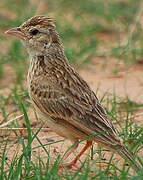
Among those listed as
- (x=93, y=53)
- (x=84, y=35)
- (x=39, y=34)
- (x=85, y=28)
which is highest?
(x=85, y=28)

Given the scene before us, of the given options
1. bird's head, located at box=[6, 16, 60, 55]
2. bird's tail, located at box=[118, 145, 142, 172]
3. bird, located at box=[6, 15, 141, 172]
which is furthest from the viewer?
bird's head, located at box=[6, 16, 60, 55]

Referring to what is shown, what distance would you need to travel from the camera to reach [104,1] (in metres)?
11.4

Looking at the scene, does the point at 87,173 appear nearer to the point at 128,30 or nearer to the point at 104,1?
the point at 128,30

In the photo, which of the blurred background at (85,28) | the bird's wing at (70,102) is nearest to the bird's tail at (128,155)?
the bird's wing at (70,102)

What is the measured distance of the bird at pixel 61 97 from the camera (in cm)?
508

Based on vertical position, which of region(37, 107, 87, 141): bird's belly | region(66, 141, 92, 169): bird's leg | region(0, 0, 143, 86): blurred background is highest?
region(0, 0, 143, 86): blurred background

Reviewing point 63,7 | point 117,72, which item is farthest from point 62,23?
point 117,72

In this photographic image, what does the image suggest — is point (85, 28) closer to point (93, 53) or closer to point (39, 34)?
point (93, 53)

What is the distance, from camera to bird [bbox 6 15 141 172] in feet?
16.7

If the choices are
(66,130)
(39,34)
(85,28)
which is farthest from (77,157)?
(85,28)

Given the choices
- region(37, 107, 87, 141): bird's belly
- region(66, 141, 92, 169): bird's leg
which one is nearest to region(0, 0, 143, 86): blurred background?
region(37, 107, 87, 141): bird's belly

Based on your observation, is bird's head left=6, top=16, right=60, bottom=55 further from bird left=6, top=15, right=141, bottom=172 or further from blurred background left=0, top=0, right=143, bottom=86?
blurred background left=0, top=0, right=143, bottom=86

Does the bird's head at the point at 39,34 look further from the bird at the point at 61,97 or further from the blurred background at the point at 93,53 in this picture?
the blurred background at the point at 93,53

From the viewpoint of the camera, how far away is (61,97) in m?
5.40
